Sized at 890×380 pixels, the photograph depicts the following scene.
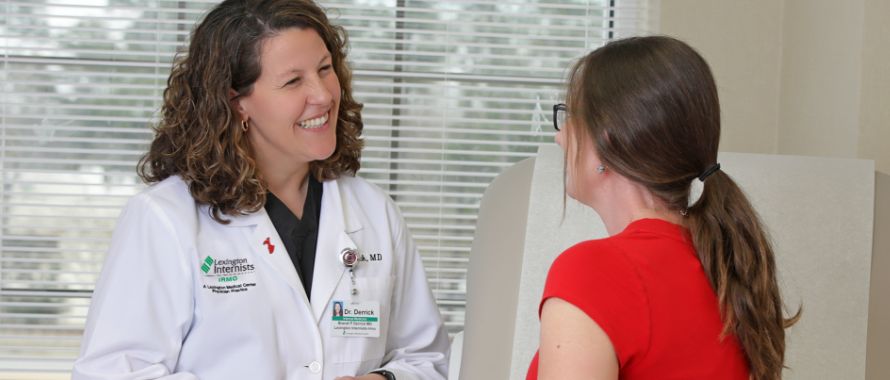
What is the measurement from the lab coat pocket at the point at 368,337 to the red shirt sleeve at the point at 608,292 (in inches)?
29.8

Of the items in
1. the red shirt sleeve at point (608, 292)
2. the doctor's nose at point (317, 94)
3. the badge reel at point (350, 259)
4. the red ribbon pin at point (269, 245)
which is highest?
the doctor's nose at point (317, 94)

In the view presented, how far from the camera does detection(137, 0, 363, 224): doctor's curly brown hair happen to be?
5.39 ft

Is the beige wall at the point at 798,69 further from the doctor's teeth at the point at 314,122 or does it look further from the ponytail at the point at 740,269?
the doctor's teeth at the point at 314,122

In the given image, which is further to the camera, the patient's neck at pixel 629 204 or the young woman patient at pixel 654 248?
the patient's neck at pixel 629 204

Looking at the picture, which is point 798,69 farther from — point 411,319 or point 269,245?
point 269,245

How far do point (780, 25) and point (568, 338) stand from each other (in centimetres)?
211

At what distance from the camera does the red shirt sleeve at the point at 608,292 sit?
97 centimetres

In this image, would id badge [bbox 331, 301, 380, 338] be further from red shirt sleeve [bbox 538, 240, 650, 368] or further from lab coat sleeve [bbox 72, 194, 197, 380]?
red shirt sleeve [bbox 538, 240, 650, 368]

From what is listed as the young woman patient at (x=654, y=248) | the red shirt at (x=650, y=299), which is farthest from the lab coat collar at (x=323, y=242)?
the red shirt at (x=650, y=299)

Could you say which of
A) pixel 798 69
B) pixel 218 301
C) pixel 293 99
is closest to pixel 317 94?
pixel 293 99

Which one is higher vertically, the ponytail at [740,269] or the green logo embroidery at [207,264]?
the ponytail at [740,269]

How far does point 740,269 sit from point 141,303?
3.25 ft

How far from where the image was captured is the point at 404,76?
2891 millimetres

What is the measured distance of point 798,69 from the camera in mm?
2572
